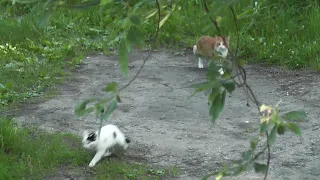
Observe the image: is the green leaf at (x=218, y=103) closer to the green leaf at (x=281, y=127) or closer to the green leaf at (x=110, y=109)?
the green leaf at (x=281, y=127)

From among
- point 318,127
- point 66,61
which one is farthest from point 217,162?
point 66,61

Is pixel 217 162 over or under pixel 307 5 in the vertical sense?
under

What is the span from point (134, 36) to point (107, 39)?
Answer: 5575 millimetres

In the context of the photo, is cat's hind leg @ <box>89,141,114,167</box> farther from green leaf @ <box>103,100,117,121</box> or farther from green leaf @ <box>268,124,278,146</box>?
green leaf @ <box>268,124,278,146</box>

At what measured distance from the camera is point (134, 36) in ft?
7.43

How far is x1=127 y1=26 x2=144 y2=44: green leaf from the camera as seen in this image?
2264mm

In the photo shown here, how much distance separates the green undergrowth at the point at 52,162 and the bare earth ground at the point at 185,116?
24 cm

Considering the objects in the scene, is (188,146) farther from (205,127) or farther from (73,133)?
(73,133)

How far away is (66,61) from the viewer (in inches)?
336

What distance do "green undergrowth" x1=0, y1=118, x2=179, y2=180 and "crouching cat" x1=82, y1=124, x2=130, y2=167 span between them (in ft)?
0.26

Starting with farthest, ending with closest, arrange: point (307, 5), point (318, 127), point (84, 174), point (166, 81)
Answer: point (307, 5) → point (166, 81) → point (318, 127) → point (84, 174)

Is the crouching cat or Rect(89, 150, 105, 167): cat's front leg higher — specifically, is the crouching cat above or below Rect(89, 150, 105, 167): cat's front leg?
above

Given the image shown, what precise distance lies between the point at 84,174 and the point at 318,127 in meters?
2.39

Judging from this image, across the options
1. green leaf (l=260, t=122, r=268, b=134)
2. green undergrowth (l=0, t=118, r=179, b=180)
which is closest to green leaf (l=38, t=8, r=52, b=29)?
green leaf (l=260, t=122, r=268, b=134)
